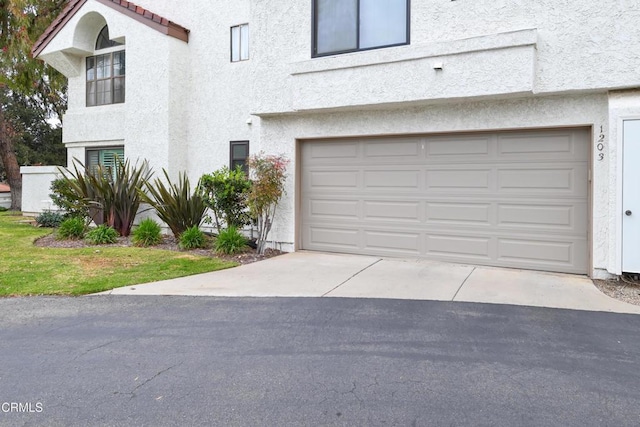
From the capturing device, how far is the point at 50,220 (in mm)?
14781

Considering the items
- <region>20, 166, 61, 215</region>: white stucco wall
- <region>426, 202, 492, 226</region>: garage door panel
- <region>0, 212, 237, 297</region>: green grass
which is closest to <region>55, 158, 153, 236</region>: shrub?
<region>0, 212, 237, 297</region>: green grass

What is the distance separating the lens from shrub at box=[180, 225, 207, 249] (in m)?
10.6

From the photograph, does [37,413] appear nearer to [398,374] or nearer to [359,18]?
[398,374]

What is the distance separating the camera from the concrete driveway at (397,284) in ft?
21.8

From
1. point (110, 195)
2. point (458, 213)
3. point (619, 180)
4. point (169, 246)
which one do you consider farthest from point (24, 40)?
point (619, 180)

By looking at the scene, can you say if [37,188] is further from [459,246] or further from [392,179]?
[459,246]

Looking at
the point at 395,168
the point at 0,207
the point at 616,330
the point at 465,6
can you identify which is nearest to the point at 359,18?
the point at 465,6

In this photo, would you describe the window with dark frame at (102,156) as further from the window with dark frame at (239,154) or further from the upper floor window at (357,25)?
the upper floor window at (357,25)

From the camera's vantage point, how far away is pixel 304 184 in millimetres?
10500

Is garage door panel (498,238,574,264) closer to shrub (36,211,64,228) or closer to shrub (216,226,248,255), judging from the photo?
shrub (216,226,248,255)

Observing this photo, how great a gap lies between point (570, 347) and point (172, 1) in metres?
13.4

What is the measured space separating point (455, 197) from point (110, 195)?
8.34m

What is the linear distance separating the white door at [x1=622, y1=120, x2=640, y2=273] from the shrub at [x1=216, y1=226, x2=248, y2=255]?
6784 mm

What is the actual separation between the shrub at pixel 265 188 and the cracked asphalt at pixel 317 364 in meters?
3.68
